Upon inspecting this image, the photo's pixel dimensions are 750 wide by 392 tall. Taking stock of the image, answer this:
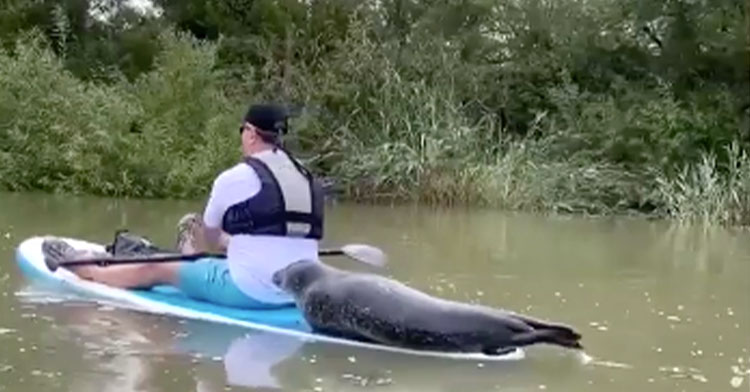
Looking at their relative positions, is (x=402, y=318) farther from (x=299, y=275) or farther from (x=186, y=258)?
→ (x=186, y=258)

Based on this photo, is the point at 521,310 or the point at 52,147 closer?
the point at 521,310

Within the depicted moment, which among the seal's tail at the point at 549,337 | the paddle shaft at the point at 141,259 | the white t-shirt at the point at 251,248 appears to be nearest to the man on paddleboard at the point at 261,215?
the white t-shirt at the point at 251,248

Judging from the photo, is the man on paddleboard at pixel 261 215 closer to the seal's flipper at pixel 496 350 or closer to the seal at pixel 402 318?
the seal at pixel 402 318

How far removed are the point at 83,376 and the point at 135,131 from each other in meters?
11.0

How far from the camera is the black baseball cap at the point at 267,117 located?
20.8ft

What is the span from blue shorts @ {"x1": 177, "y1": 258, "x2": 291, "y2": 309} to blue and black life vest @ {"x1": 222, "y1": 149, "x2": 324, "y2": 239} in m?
0.27

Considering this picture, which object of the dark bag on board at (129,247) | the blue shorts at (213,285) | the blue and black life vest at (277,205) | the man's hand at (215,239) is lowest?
the blue shorts at (213,285)

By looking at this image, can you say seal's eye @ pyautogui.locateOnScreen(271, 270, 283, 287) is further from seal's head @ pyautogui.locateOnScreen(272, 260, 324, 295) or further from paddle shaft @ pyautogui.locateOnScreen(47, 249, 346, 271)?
paddle shaft @ pyautogui.locateOnScreen(47, 249, 346, 271)

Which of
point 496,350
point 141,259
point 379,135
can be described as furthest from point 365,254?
point 379,135

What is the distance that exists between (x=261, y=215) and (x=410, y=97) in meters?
12.0

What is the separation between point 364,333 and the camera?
6.07 metres

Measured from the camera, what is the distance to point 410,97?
18.3 meters

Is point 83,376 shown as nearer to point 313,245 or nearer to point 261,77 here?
point 313,245

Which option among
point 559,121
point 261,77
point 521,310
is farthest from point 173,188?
point 521,310
